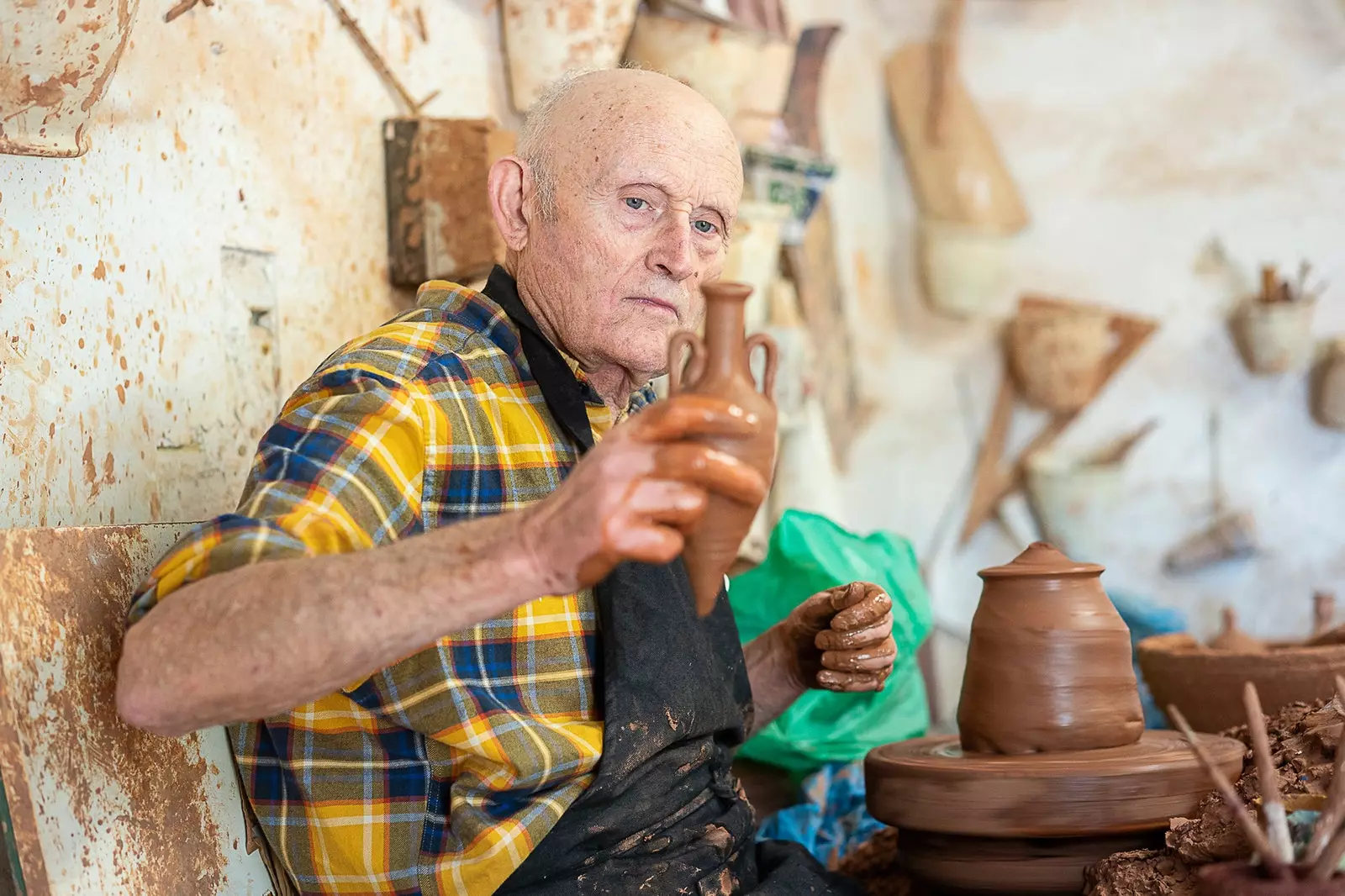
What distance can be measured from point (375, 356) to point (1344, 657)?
2.14 metres

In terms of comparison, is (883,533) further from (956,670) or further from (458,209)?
(956,670)

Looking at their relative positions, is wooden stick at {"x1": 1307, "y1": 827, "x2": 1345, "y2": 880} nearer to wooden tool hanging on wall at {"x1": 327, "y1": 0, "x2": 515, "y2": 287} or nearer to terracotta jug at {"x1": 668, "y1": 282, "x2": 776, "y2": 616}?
terracotta jug at {"x1": 668, "y1": 282, "x2": 776, "y2": 616}

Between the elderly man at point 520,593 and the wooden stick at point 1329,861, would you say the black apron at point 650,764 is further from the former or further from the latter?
the wooden stick at point 1329,861

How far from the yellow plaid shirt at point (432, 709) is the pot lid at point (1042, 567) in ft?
2.56

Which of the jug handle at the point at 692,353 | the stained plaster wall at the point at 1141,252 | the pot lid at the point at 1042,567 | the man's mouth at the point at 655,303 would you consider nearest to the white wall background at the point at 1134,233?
the stained plaster wall at the point at 1141,252

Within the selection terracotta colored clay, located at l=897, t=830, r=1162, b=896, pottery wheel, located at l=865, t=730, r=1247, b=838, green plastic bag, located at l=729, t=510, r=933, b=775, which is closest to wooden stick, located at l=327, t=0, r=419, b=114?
green plastic bag, located at l=729, t=510, r=933, b=775

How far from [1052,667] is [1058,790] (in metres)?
0.23

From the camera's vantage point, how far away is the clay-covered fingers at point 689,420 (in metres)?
1.25

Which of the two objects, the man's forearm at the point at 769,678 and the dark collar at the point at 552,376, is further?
the man's forearm at the point at 769,678

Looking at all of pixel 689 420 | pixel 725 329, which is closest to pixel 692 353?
pixel 725 329

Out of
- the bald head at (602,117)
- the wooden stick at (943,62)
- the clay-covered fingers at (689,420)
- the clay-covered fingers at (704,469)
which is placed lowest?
the clay-covered fingers at (704,469)

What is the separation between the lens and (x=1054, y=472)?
5020 mm

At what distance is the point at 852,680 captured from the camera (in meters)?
2.25

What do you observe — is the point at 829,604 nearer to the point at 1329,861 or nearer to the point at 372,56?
the point at 1329,861
